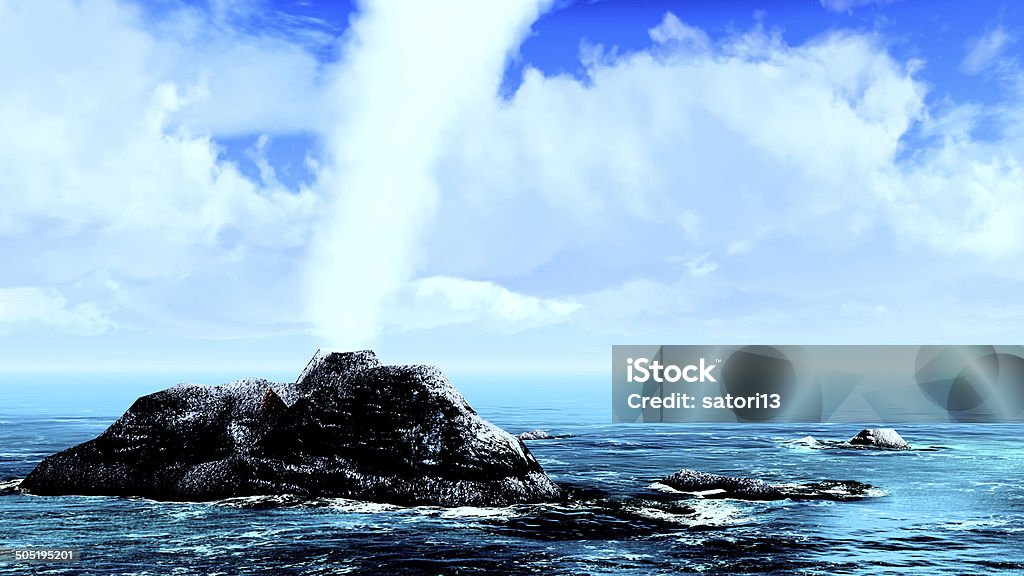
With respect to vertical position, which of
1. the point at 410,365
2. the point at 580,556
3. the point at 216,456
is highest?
the point at 410,365

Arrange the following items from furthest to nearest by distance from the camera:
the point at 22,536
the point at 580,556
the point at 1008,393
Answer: the point at 1008,393, the point at 22,536, the point at 580,556

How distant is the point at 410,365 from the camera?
28.7 metres

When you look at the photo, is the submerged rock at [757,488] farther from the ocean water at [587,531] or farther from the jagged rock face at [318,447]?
the jagged rock face at [318,447]

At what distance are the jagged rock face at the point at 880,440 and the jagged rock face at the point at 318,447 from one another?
2314cm

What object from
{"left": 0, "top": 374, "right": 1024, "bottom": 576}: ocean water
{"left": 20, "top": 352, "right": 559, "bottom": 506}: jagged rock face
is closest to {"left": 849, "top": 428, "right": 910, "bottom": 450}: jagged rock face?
{"left": 0, "top": 374, "right": 1024, "bottom": 576}: ocean water

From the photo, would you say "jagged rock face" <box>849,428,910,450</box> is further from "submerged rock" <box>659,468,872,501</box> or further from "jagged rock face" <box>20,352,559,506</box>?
"jagged rock face" <box>20,352,559,506</box>

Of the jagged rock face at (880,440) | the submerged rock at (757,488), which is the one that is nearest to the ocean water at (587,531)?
the submerged rock at (757,488)

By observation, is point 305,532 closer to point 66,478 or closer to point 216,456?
point 216,456

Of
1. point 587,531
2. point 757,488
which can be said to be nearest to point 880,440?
point 757,488

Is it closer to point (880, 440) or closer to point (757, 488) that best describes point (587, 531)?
point (757, 488)

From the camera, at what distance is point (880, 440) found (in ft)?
145

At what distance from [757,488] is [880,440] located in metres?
19.6

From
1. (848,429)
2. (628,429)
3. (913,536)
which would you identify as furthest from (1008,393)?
(913,536)

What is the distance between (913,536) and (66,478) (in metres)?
23.3
